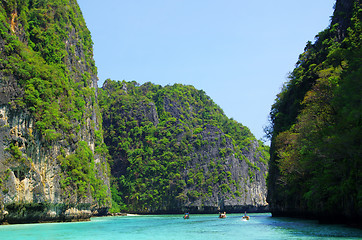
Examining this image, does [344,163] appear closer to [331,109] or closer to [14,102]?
[331,109]

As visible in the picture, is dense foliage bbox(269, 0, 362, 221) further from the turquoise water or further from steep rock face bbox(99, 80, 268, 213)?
steep rock face bbox(99, 80, 268, 213)

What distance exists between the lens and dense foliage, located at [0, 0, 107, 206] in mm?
31989

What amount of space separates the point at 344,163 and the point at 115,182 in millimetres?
73578

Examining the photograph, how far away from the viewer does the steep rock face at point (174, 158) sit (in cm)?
8069

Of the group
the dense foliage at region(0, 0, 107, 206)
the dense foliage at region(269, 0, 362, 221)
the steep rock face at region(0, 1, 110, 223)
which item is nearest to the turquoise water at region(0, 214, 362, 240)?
the dense foliage at region(269, 0, 362, 221)

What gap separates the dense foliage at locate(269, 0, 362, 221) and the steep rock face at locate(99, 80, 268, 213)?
38632 millimetres

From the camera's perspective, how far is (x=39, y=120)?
33.8 m

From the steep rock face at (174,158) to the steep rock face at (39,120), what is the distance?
31208 mm

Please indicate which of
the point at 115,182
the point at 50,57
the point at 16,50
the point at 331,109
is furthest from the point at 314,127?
the point at 115,182

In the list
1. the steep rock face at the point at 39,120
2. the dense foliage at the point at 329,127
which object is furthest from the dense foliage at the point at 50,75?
the dense foliage at the point at 329,127

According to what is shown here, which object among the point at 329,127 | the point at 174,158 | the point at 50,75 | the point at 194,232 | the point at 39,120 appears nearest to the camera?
the point at 329,127

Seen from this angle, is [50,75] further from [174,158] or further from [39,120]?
[174,158]

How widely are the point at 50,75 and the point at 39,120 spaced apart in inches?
239

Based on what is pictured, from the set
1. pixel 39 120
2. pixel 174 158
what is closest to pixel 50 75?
pixel 39 120
